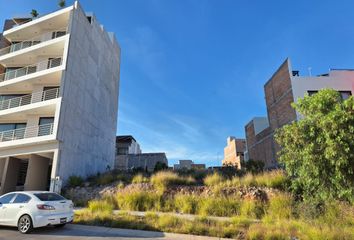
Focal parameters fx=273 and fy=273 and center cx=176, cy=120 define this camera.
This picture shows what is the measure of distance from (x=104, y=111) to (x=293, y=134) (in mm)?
24711

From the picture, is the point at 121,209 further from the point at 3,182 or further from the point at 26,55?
the point at 26,55

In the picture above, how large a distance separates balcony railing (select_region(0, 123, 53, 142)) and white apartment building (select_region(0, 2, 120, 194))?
8 cm

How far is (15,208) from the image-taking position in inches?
414

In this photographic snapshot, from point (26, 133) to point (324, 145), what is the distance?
24216 millimetres

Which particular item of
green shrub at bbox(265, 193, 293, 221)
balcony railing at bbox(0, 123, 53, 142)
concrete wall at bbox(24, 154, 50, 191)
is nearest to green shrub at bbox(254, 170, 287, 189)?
green shrub at bbox(265, 193, 293, 221)

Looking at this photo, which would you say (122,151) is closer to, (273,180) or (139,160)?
(139,160)

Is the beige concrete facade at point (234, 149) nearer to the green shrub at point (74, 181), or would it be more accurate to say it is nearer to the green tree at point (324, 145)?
the green shrub at point (74, 181)

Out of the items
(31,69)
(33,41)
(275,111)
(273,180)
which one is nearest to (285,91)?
(275,111)

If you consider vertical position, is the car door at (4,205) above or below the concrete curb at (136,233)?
above

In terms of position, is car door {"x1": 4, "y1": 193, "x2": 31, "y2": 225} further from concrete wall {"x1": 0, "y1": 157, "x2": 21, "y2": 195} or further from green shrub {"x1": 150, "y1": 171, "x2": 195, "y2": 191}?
concrete wall {"x1": 0, "y1": 157, "x2": 21, "y2": 195}

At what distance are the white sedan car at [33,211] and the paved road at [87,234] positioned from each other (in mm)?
307

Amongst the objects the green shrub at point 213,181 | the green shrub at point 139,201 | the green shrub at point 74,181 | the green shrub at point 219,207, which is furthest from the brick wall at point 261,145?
the green shrub at point 74,181

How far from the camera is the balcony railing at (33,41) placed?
28.1 meters

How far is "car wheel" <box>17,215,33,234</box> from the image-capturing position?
991 cm
